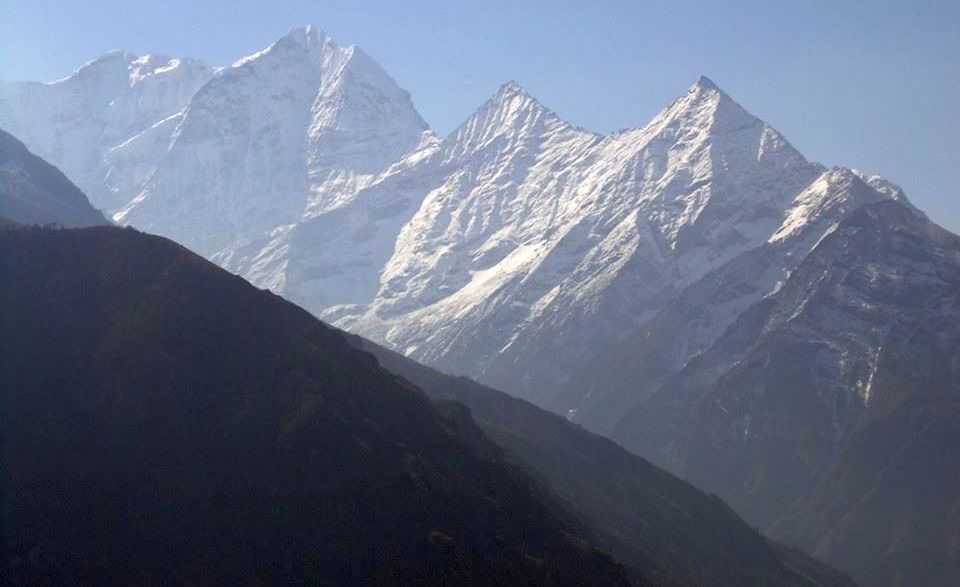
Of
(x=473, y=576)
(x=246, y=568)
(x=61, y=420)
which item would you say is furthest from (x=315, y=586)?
(x=61, y=420)

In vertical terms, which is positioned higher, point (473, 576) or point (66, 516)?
point (473, 576)

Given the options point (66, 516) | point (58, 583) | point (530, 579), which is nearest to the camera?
point (58, 583)

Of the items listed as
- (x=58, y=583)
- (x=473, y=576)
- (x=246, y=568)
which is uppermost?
(x=473, y=576)

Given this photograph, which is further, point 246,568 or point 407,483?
point 407,483

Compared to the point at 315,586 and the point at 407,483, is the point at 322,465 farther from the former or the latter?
the point at 315,586

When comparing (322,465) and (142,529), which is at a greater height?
(322,465)

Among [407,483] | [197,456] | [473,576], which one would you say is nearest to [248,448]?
[197,456]

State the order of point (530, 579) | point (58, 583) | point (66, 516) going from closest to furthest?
point (58, 583) < point (66, 516) < point (530, 579)

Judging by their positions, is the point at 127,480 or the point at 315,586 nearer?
the point at 315,586

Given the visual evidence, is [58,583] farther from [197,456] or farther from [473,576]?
[473,576]
